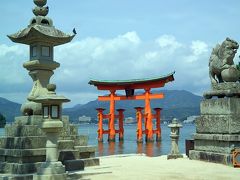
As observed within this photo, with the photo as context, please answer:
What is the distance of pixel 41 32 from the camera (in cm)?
1119

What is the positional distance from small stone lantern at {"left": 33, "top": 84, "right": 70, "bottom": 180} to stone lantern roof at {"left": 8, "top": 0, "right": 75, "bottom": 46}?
8.31ft

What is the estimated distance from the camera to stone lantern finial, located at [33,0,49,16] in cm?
1184

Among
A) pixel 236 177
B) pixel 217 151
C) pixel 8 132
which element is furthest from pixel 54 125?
pixel 217 151

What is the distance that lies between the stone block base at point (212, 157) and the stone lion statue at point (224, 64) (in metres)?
2.36

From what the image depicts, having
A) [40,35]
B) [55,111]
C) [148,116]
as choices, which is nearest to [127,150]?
[148,116]

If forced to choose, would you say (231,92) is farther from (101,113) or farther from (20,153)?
(101,113)

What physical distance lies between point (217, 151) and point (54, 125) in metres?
5.34

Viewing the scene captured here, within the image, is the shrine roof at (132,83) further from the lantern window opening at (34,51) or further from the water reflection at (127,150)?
the lantern window opening at (34,51)

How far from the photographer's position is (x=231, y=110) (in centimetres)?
1128

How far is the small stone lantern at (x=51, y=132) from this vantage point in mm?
8805

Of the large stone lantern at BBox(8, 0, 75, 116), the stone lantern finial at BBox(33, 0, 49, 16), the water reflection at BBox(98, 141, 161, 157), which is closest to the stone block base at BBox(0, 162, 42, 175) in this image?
the large stone lantern at BBox(8, 0, 75, 116)

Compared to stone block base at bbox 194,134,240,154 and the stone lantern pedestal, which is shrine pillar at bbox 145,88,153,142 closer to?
stone block base at bbox 194,134,240,154

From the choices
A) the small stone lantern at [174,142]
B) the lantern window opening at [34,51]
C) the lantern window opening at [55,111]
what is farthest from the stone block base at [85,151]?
the lantern window opening at [34,51]

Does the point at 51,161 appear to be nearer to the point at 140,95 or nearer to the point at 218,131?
the point at 218,131
